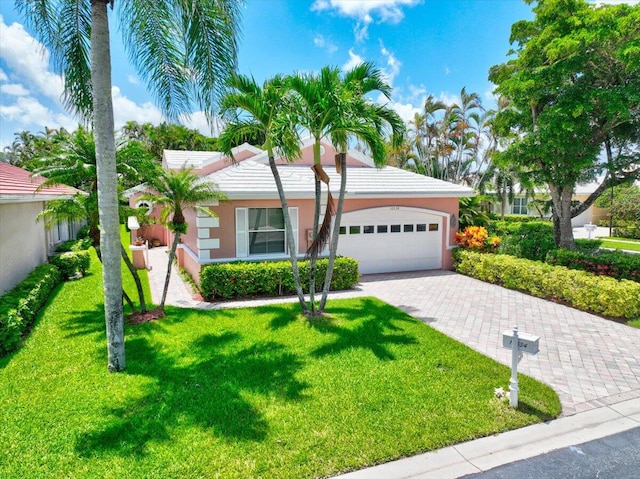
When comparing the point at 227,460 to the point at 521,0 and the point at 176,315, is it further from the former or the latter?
the point at 521,0

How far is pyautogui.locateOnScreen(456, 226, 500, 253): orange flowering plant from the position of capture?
15.9 metres

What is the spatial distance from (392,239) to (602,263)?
6998 mm

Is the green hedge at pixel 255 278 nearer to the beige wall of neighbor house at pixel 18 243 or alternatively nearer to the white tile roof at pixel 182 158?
the beige wall of neighbor house at pixel 18 243

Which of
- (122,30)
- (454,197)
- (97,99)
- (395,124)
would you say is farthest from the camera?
(454,197)

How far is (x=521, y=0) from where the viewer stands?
14195mm

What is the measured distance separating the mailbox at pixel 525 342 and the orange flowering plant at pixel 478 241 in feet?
36.3

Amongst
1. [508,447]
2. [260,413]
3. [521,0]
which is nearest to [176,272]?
[260,413]

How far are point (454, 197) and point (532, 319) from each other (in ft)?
24.0

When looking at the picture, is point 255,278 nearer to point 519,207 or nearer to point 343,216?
point 343,216

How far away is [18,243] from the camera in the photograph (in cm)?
1169

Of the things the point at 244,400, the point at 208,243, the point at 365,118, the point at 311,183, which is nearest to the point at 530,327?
the point at 365,118

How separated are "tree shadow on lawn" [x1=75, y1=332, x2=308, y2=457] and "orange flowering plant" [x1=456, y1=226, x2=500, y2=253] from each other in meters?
11.0

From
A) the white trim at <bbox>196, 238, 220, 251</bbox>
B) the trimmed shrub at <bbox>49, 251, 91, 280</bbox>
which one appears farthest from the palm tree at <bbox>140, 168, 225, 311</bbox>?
the trimmed shrub at <bbox>49, 251, 91, 280</bbox>

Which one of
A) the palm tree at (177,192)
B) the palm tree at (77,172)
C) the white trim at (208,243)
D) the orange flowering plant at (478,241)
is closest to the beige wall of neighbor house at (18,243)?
the palm tree at (77,172)
